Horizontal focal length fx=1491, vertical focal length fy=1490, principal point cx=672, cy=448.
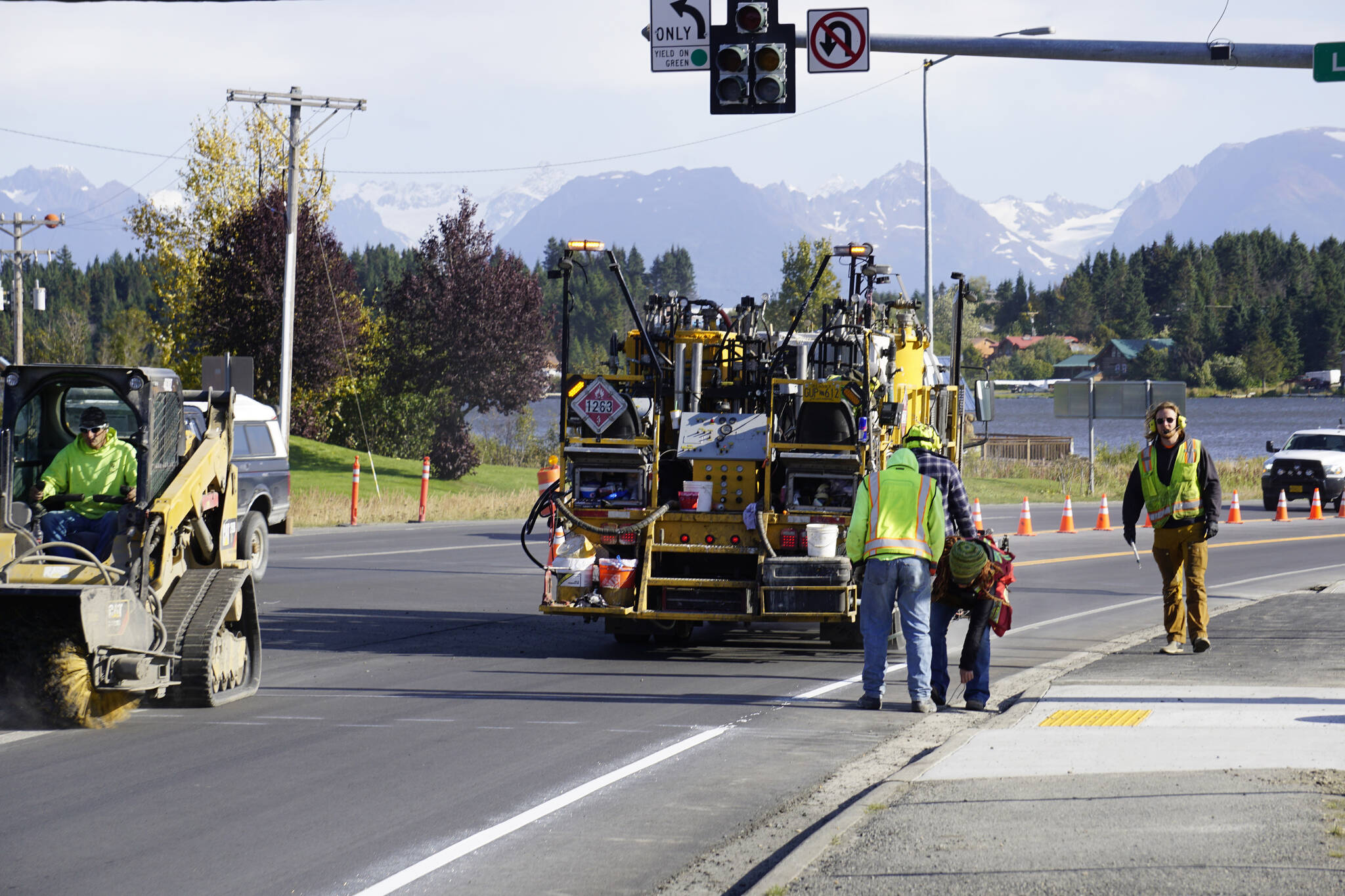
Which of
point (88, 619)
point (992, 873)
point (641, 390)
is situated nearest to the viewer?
point (992, 873)

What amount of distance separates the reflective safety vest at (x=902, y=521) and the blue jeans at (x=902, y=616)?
3.2 inches

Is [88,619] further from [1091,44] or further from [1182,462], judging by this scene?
[1091,44]

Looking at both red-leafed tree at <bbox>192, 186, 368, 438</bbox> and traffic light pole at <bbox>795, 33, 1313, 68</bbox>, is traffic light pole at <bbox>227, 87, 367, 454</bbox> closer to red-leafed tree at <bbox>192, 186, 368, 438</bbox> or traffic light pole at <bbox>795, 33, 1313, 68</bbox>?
red-leafed tree at <bbox>192, 186, 368, 438</bbox>

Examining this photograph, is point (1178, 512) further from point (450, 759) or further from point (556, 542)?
point (450, 759)

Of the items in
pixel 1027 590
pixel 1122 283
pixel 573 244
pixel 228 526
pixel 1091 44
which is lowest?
pixel 1027 590

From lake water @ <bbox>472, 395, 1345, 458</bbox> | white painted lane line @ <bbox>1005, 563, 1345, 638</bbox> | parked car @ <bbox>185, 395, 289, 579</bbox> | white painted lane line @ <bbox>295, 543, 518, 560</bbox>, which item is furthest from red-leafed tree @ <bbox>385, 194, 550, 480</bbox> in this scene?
white painted lane line @ <bbox>1005, 563, 1345, 638</bbox>

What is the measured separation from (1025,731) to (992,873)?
3215 mm

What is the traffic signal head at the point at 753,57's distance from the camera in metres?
14.1

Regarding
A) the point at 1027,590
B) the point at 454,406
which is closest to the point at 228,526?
the point at 1027,590

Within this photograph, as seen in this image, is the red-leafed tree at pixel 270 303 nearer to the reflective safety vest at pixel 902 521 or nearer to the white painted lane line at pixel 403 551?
the white painted lane line at pixel 403 551

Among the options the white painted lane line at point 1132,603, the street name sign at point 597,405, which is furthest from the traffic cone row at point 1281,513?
the street name sign at point 597,405

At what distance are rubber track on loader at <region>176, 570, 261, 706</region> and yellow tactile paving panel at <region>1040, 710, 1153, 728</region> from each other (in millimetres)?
5149

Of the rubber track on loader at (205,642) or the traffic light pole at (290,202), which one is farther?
the traffic light pole at (290,202)

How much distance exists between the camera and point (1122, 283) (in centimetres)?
19838
